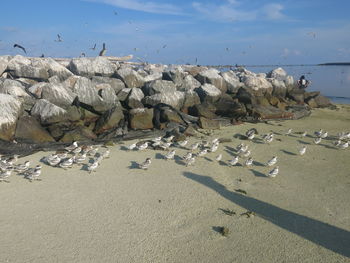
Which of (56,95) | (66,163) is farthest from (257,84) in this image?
(66,163)

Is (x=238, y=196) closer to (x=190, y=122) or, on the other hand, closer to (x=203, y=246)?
(x=203, y=246)

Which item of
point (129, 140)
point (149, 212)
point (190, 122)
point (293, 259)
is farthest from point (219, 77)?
point (293, 259)

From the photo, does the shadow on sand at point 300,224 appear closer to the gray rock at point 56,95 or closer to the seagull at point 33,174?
the seagull at point 33,174

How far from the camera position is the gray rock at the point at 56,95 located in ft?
59.1

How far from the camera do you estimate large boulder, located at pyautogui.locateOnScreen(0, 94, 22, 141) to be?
48.5 feet

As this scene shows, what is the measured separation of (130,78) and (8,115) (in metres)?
10.5

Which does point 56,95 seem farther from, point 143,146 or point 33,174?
point 33,174

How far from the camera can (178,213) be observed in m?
9.13

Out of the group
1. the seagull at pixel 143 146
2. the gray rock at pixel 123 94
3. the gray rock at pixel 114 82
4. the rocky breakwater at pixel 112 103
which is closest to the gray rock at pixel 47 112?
the rocky breakwater at pixel 112 103

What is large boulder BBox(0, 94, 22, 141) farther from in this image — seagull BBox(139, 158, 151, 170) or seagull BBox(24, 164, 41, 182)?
seagull BBox(139, 158, 151, 170)

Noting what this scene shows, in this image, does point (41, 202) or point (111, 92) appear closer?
point (41, 202)

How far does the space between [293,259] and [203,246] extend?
1.95m

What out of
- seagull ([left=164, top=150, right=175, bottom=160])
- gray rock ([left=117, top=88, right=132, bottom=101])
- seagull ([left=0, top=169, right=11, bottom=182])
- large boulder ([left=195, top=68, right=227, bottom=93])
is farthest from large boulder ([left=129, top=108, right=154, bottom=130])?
large boulder ([left=195, top=68, right=227, bottom=93])

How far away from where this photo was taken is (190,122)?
18953mm
